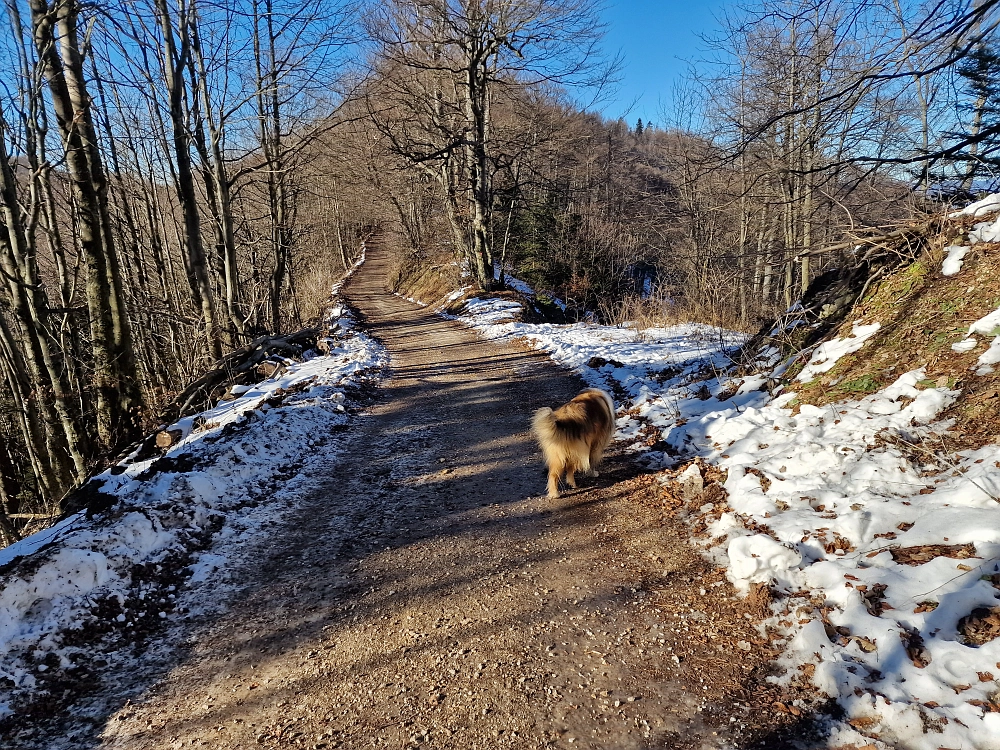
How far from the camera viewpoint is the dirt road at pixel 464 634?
104 inches

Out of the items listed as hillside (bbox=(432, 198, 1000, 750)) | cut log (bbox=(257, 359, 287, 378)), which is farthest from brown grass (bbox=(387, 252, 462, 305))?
hillside (bbox=(432, 198, 1000, 750))

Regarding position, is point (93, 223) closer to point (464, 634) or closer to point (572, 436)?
point (572, 436)

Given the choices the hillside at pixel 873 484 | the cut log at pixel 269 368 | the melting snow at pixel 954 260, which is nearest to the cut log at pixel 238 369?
the cut log at pixel 269 368

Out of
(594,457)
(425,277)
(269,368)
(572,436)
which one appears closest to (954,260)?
(594,457)

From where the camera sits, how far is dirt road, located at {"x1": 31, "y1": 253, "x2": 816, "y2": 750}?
2.65m

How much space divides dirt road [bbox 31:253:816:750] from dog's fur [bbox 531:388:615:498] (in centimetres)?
29

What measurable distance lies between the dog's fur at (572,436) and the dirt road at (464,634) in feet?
0.95

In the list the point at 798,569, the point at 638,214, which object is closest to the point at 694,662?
the point at 798,569

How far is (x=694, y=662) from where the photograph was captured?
299 centimetres

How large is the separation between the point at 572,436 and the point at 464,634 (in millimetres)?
2220

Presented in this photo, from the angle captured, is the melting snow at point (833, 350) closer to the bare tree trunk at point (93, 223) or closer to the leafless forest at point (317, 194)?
the leafless forest at point (317, 194)

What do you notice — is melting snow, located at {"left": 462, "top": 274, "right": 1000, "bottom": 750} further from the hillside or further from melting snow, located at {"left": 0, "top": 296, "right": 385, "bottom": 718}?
melting snow, located at {"left": 0, "top": 296, "right": 385, "bottom": 718}

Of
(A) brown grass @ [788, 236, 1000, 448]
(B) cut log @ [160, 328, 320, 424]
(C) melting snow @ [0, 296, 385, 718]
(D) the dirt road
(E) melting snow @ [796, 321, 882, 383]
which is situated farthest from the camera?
(B) cut log @ [160, 328, 320, 424]

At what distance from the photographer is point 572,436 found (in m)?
5.01
